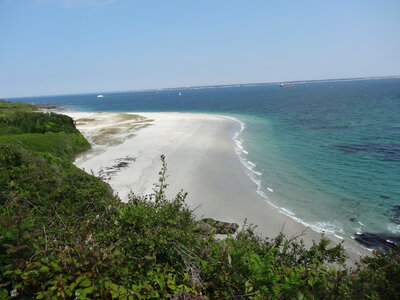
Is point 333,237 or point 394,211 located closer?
point 333,237

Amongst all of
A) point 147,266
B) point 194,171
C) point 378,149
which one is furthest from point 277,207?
point 378,149

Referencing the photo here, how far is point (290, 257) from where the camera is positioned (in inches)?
250

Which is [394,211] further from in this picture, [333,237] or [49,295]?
[49,295]

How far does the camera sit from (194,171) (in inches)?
911

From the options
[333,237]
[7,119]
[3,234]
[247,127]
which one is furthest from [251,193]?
[247,127]

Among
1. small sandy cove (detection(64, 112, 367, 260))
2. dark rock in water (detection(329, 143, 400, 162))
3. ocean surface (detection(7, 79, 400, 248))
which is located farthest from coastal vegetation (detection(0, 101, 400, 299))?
dark rock in water (detection(329, 143, 400, 162))

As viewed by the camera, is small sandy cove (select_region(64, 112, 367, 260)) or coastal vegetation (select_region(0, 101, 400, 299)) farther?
small sandy cove (select_region(64, 112, 367, 260))

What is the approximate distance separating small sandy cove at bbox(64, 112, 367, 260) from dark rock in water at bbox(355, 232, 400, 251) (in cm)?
76

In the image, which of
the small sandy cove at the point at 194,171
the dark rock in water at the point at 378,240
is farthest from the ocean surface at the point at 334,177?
the small sandy cove at the point at 194,171

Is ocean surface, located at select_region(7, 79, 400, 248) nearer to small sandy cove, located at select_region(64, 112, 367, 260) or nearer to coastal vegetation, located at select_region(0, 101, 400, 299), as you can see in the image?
small sandy cove, located at select_region(64, 112, 367, 260)

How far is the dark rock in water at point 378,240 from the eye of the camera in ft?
41.0

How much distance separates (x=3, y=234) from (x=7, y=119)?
30.8 m

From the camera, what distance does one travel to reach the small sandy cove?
1525cm

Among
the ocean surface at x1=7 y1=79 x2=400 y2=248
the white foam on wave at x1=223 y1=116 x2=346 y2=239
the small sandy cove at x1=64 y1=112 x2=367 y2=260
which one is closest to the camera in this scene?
the white foam on wave at x1=223 y1=116 x2=346 y2=239
